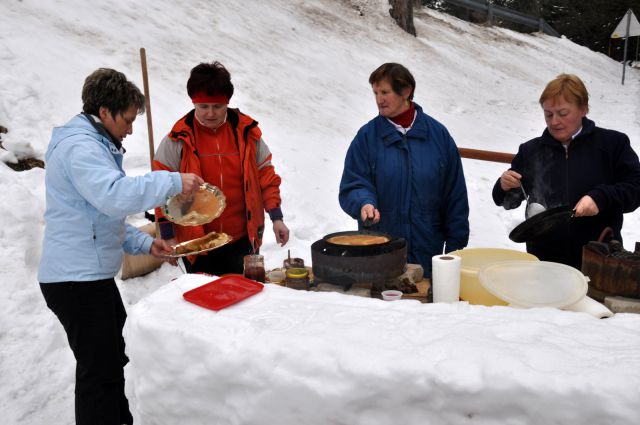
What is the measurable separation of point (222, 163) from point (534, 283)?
207 cm

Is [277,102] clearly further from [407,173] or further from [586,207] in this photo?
[586,207]

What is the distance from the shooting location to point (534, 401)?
1463 millimetres

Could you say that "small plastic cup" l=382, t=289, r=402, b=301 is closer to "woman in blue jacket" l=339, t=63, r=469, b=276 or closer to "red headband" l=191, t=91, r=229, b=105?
"woman in blue jacket" l=339, t=63, r=469, b=276

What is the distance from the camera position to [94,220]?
105 inches

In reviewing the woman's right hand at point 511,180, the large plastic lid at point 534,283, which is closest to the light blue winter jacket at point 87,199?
the large plastic lid at point 534,283

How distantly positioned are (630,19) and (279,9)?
12.1m

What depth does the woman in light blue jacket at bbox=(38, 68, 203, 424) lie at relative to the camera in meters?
2.45

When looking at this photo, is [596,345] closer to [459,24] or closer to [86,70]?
[86,70]

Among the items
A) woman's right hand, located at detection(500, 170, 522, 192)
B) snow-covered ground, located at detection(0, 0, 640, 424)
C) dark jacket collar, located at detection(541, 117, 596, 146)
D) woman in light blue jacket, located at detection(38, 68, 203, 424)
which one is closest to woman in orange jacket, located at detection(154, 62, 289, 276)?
woman in light blue jacket, located at detection(38, 68, 203, 424)

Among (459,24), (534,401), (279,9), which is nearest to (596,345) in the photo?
(534,401)

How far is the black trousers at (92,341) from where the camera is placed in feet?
9.00

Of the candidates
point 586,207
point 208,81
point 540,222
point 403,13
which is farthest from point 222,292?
point 403,13

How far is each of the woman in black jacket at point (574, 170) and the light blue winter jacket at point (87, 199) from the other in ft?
6.87

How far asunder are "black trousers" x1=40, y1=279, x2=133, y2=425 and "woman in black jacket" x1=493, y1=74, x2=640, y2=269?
2.37m
